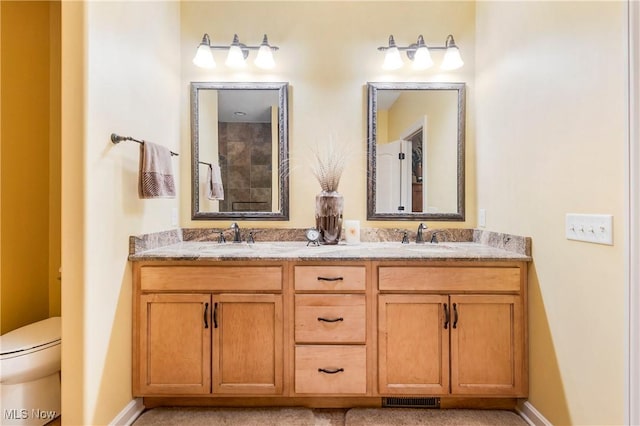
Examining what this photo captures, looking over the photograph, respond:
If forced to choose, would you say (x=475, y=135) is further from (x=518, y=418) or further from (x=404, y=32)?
(x=518, y=418)

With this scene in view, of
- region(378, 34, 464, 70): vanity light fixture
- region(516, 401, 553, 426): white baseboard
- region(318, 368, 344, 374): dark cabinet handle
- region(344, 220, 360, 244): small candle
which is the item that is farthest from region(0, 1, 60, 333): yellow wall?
region(516, 401, 553, 426): white baseboard

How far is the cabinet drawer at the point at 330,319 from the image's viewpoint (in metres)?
1.75

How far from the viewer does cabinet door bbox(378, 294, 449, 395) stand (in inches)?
68.7

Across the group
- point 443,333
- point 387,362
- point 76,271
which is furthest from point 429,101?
point 76,271

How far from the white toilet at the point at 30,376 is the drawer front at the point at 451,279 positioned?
64.9 inches

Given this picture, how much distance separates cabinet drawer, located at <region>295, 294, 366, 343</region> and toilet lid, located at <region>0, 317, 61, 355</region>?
3.90 ft

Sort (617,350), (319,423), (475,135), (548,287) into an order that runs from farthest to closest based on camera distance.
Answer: (475,135) → (319,423) → (548,287) → (617,350)

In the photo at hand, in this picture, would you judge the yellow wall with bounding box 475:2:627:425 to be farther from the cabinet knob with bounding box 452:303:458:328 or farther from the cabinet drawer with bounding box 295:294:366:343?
the cabinet drawer with bounding box 295:294:366:343

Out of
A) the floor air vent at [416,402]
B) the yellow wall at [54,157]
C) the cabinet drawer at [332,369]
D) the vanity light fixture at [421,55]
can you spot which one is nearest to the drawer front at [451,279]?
the cabinet drawer at [332,369]

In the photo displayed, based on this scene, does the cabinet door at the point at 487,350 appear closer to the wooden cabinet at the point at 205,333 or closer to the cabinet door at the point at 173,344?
the wooden cabinet at the point at 205,333

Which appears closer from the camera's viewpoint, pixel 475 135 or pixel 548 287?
pixel 548 287

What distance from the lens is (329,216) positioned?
2180 millimetres

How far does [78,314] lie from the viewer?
144 centimetres

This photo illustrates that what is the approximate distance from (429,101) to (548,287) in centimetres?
142
